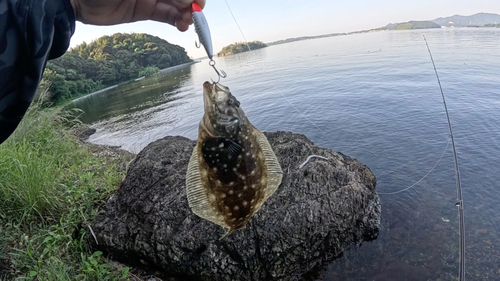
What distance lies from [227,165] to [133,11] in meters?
2.15

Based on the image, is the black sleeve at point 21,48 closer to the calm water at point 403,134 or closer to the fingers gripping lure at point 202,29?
the fingers gripping lure at point 202,29

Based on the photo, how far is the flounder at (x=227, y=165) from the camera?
282 centimetres

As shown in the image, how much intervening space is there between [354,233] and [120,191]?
4.88m

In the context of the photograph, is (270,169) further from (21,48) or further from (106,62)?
(106,62)

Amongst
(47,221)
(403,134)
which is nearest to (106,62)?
(403,134)

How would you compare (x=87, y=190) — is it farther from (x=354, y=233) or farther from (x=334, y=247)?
(x=354, y=233)

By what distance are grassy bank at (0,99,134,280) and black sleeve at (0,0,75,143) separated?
3100 millimetres

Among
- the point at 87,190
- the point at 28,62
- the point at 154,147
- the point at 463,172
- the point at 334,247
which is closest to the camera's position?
the point at 28,62

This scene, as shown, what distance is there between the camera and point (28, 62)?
204 centimetres

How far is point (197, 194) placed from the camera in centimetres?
292

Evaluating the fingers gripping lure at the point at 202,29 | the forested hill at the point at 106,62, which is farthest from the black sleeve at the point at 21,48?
the forested hill at the point at 106,62

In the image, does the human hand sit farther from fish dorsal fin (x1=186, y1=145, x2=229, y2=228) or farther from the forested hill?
the forested hill

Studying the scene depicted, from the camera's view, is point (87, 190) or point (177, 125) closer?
point (87, 190)

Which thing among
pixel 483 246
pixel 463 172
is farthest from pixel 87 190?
pixel 463 172
